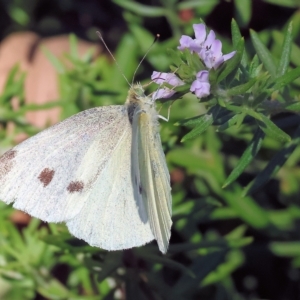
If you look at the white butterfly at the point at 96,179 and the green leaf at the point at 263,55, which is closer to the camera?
the white butterfly at the point at 96,179

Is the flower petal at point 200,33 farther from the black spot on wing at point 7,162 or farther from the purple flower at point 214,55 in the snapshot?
the black spot on wing at point 7,162

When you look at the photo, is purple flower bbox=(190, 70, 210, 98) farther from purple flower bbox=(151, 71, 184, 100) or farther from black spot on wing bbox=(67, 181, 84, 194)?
black spot on wing bbox=(67, 181, 84, 194)

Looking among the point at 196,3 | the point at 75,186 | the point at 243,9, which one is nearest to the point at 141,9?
the point at 196,3

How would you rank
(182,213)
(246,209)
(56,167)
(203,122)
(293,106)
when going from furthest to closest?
(246,209), (182,213), (56,167), (293,106), (203,122)

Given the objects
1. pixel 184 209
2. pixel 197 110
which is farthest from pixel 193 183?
pixel 184 209

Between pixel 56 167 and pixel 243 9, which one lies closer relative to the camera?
pixel 56 167

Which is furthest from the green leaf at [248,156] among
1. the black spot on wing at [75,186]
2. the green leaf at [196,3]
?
the green leaf at [196,3]

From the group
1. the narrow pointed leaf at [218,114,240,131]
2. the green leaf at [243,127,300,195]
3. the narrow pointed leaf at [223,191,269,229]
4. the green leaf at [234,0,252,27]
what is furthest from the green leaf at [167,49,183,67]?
the narrow pointed leaf at [223,191,269,229]

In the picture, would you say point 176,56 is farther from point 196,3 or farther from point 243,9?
point 196,3
